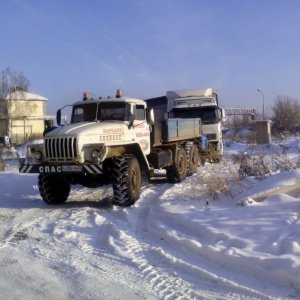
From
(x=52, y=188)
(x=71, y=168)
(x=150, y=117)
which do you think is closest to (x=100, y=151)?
(x=71, y=168)

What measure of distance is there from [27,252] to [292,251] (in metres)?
3.61

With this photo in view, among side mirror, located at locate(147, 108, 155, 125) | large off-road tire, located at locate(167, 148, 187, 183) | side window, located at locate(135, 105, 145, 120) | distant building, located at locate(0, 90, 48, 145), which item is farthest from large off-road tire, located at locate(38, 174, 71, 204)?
distant building, located at locate(0, 90, 48, 145)

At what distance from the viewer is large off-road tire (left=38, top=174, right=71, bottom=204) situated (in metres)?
9.91

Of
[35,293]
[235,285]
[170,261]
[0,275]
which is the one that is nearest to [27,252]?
[0,275]

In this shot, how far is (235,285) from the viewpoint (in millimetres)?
4562

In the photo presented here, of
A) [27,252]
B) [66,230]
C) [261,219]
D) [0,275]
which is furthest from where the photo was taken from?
[66,230]

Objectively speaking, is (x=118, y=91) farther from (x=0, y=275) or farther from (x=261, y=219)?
(x=0, y=275)

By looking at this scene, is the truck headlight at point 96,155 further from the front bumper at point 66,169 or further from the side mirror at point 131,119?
the side mirror at point 131,119

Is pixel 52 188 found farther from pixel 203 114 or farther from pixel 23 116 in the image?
pixel 23 116

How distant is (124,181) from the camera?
30.7 feet

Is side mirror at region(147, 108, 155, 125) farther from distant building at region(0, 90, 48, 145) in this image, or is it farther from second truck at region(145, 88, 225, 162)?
distant building at region(0, 90, 48, 145)

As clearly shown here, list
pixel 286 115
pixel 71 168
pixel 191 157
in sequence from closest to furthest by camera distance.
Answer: pixel 71 168
pixel 191 157
pixel 286 115

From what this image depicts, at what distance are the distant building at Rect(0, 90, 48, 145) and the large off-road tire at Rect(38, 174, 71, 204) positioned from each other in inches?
1452

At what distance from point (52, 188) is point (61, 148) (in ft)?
4.07
